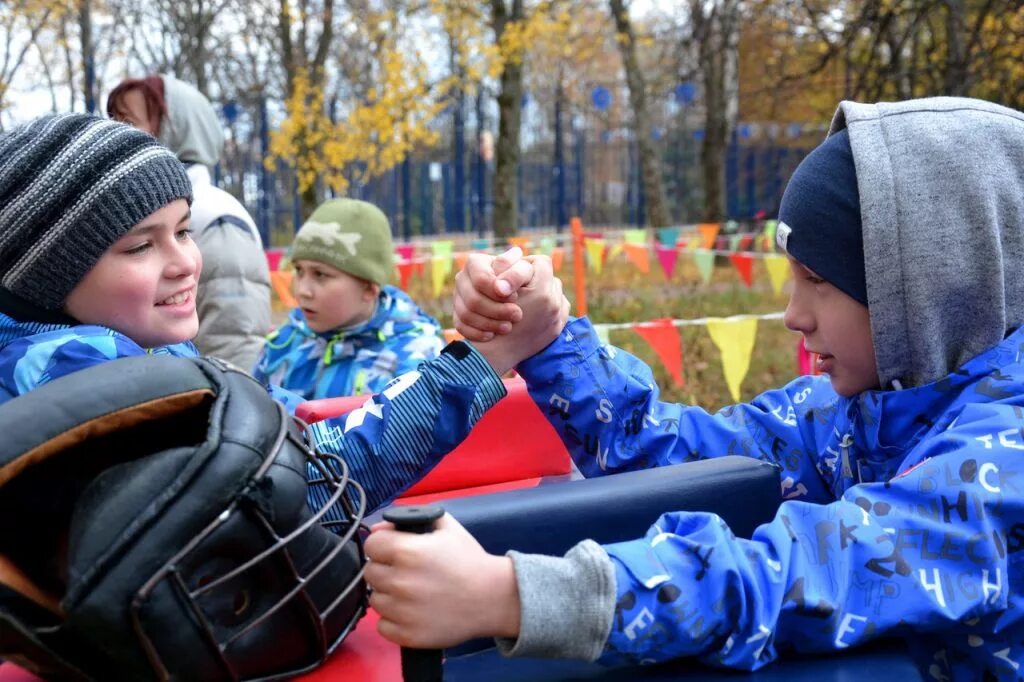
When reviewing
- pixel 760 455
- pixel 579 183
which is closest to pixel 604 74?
pixel 579 183

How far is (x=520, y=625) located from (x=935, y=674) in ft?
2.11

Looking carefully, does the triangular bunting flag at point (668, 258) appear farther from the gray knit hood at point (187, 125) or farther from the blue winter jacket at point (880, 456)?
the blue winter jacket at point (880, 456)

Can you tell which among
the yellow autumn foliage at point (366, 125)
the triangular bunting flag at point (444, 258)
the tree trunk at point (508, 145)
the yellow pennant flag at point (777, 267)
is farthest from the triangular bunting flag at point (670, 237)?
the yellow pennant flag at point (777, 267)

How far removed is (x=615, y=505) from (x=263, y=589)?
506mm

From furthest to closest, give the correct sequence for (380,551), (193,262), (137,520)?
(193,262), (380,551), (137,520)

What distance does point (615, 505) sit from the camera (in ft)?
4.52

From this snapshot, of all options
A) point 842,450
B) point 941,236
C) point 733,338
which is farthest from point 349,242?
point 941,236

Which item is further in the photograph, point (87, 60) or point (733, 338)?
point (87, 60)

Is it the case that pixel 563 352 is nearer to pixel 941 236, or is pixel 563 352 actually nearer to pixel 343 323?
pixel 941 236

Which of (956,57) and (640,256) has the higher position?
(956,57)

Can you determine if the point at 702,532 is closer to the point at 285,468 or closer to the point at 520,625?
the point at 520,625

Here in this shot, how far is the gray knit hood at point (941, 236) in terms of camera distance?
1.44 m

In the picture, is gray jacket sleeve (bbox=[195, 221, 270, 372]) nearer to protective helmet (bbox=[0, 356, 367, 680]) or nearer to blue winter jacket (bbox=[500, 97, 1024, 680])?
blue winter jacket (bbox=[500, 97, 1024, 680])

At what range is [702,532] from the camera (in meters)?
1.21
